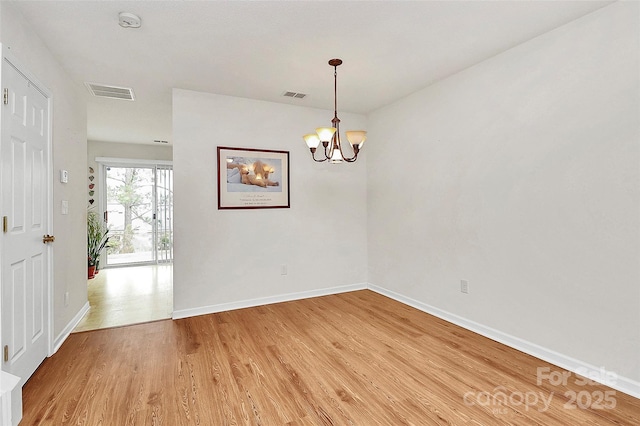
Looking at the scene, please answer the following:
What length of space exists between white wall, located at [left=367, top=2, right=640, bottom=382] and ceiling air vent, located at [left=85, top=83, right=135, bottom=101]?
3.35 meters

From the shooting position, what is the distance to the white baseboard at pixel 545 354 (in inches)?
84.6

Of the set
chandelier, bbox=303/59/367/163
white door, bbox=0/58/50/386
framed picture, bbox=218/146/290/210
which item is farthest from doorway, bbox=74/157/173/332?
chandelier, bbox=303/59/367/163

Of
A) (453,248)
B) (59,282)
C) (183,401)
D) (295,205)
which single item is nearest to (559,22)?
(453,248)

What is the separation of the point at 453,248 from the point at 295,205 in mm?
2010

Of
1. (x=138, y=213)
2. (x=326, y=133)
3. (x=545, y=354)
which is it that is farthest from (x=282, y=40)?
(x=138, y=213)

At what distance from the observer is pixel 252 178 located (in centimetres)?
406

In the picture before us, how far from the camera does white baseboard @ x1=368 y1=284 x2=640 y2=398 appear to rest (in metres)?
2.15

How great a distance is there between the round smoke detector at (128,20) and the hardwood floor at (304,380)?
2.54m

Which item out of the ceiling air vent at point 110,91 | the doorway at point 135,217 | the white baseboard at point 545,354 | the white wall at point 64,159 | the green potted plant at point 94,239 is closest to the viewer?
the white baseboard at point 545,354

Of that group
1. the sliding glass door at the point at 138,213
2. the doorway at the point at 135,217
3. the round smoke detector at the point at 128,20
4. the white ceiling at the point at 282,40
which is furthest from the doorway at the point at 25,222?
the sliding glass door at the point at 138,213

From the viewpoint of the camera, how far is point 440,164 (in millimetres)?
3549

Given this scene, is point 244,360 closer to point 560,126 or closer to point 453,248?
point 453,248

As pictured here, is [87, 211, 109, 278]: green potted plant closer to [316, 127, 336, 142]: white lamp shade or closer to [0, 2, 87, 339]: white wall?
[0, 2, 87, 339]: white wall

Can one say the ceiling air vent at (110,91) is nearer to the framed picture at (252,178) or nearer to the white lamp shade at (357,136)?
the framed picture at (252,178)
